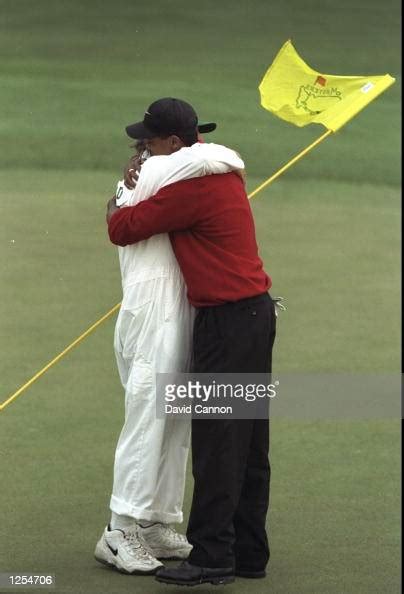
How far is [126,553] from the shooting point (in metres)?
4.67

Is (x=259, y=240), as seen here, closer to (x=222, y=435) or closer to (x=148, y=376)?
(x=148, y=376)

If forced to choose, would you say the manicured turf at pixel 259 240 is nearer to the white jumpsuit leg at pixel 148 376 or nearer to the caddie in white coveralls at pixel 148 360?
the caddie in white coveralls at pixel 148 360

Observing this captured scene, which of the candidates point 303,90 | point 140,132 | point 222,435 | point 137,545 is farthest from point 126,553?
point 303,90

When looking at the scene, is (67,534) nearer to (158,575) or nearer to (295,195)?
(158,575)

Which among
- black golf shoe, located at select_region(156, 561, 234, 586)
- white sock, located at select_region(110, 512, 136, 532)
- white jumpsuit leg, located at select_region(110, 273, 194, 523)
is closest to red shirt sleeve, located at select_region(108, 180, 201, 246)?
white jumpsuit leg, located at select_region(110, 273, 194, 523)

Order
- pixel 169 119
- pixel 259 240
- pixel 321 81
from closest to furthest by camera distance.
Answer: pixel 169 119
pixel 321 81
pixel 259 240

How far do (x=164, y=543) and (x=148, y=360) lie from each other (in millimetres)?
636

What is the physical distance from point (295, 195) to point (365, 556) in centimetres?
603

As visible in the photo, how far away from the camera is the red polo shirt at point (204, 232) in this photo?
14.7 ft

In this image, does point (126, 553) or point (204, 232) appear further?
point (126, 553)

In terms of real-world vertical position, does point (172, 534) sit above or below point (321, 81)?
below

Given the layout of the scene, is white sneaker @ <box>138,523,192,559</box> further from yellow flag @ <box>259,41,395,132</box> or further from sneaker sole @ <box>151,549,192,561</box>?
yellow flag @ <box>259,41,395,132</box>

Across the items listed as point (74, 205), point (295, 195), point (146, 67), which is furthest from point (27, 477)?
point (146, 67)

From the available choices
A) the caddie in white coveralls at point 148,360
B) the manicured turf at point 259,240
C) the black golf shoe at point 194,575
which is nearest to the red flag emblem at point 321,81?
the caddie in white coveralls at point 148,360
